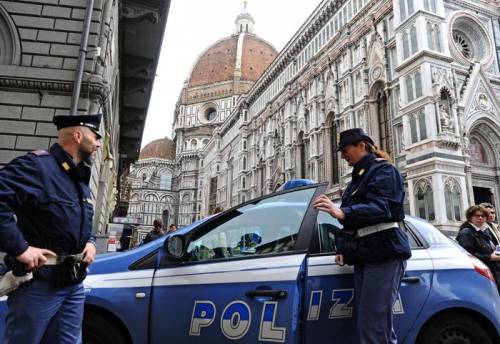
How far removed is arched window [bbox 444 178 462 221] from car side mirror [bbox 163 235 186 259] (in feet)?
54.2

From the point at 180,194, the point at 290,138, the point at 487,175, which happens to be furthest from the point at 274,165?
the point at 180,194

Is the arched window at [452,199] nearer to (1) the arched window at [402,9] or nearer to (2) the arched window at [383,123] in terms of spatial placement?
(2) the arched window at [383,123]

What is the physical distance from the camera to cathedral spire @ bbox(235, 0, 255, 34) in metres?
102

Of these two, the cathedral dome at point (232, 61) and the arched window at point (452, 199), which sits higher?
the cathedral dome at point (232, 61)

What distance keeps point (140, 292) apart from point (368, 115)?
21.4 m

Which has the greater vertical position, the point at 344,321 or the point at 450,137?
the point at 450,137

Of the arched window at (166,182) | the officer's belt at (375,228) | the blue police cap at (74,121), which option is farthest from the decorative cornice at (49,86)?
the arched window at (166,182)

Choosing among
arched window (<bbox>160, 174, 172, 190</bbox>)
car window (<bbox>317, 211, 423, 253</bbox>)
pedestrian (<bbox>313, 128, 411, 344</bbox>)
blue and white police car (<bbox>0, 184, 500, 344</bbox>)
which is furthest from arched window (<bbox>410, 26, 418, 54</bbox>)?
arched window (<bbox>160, 174, 172, 190</bbox>)

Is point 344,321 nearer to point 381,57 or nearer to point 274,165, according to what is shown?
point 381,57

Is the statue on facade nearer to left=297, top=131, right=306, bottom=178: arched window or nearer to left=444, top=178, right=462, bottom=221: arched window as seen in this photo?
left=444, top=178, right=462, bottom=221: arched window

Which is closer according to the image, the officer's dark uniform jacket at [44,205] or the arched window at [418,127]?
the officer's dark uniform jacket at [44,205]

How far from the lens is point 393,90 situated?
21.1m

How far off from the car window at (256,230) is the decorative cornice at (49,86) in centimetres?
795

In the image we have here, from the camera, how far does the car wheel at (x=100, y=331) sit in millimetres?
3309
